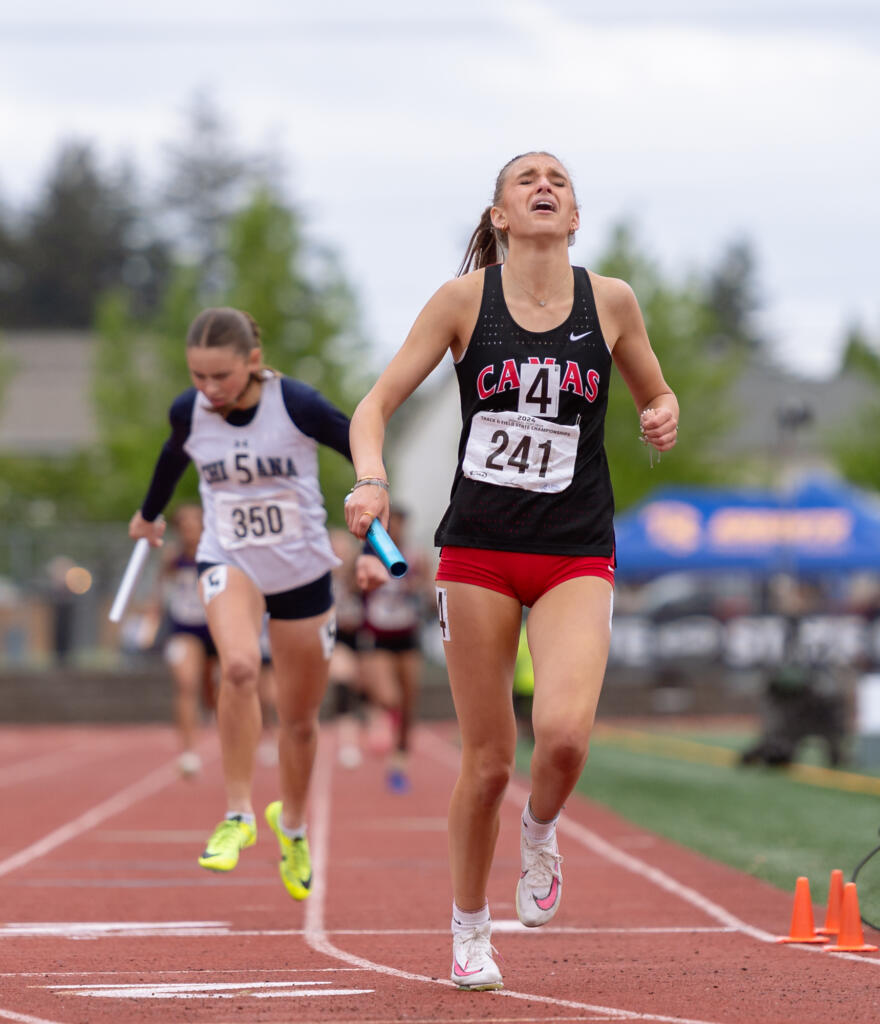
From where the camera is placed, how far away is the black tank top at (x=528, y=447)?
16.3 ft

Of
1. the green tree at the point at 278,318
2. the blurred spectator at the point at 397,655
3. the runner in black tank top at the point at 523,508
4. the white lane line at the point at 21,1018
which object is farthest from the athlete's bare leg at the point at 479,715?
the green tree at the point at 278,318

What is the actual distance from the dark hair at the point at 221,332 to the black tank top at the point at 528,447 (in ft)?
6.40

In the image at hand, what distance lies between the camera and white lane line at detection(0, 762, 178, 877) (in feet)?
31.2

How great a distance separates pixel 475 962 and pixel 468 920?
0.13 meters

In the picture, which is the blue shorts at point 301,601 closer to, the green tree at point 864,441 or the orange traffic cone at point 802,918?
the orange traffic cone at point 802,918

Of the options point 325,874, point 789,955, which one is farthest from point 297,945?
point 325,874

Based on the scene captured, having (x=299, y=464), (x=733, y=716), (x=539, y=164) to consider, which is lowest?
(x=733, y=716)

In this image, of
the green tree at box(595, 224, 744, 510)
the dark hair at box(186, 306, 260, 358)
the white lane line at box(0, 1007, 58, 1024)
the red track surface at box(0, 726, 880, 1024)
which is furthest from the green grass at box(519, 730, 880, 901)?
the green tree at box(595, 224, 744, 510)

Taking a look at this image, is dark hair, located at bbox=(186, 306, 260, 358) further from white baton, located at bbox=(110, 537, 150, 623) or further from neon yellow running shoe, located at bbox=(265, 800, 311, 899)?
neon yellow running shoe, located at bbox=(265, 800, 311, 899)

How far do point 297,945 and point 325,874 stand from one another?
2602 millimetres

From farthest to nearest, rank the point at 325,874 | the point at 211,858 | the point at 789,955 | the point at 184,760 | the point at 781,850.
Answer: the point at 184,760 → the point at 781,850 → the point at 325,874 → the point at 211,858 → the point at 789,955

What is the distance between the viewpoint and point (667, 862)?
9.22 m

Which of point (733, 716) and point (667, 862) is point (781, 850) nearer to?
point (667, 862)

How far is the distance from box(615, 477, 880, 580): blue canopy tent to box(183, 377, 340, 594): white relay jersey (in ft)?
68.0
